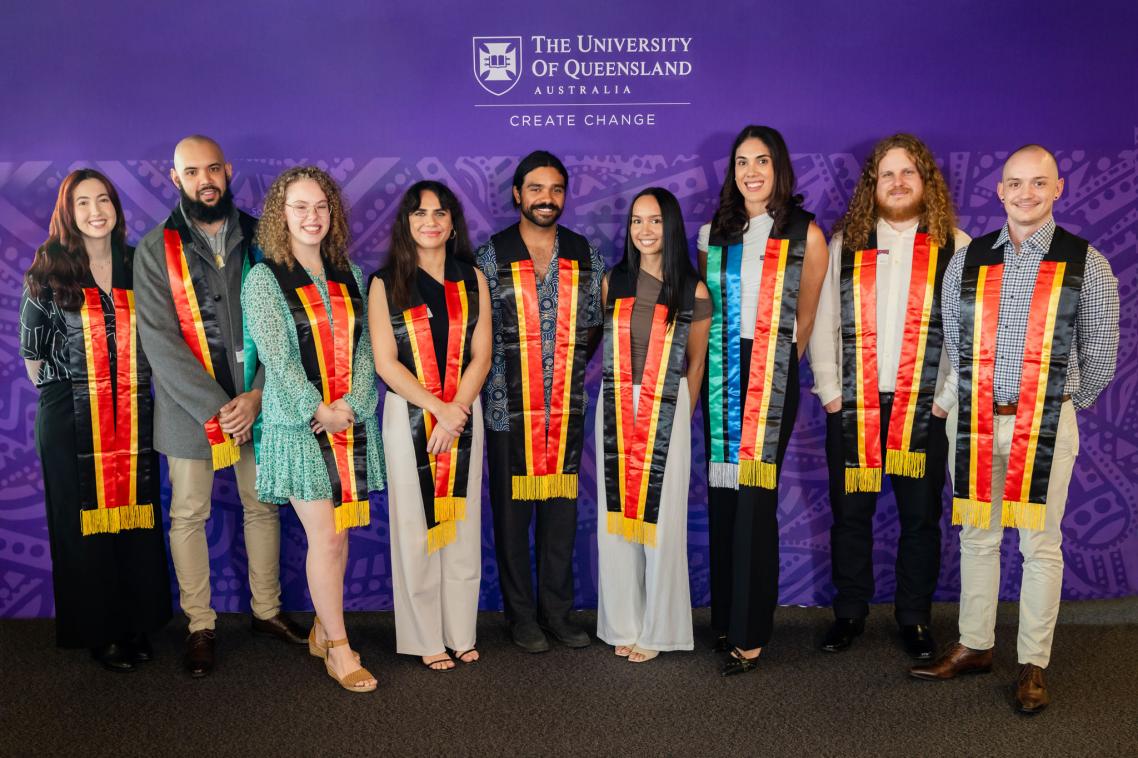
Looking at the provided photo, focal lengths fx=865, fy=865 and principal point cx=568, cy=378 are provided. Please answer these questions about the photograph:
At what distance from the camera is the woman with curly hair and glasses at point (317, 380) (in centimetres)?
275

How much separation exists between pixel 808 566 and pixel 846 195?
1.52m

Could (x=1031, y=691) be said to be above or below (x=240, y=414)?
below

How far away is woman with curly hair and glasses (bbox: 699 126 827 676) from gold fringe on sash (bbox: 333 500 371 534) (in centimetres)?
123

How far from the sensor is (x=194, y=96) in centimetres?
340

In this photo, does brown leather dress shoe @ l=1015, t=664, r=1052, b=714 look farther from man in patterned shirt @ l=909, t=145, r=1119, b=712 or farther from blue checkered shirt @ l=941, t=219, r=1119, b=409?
blue checkered shirt @ l=941, t=219, r=1119, b=409

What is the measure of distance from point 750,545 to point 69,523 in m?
2.41

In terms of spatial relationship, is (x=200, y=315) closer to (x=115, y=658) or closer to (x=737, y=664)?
(x=115, y=658)

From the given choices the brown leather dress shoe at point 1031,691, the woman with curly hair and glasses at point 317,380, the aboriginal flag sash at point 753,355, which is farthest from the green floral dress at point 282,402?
the brown leather dress shoe at point 1031,691

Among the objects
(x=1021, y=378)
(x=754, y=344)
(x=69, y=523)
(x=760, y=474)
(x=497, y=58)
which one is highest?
(x=497, y=58)

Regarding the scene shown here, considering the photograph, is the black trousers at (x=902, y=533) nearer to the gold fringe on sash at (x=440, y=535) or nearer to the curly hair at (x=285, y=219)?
the gold fringe on sash at (x=440, y=535)

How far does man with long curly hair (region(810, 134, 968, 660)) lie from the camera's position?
9.94 feet

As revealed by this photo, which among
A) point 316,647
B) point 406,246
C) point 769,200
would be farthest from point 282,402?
point 769,200

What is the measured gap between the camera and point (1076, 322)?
9.08ft

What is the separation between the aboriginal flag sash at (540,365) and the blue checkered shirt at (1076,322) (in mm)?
1391
